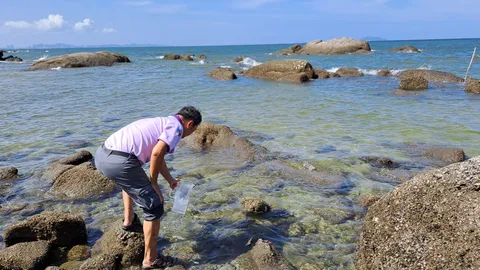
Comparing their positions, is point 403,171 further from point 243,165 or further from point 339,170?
point 243,165

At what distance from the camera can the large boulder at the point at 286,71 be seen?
22766 millimetres

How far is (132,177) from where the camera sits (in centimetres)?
399

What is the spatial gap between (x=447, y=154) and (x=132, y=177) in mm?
6434

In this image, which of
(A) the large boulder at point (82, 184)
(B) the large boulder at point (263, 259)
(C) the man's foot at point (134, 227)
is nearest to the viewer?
(B) the large boulder at point (263, 259)

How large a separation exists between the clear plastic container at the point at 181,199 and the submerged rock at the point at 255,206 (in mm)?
902

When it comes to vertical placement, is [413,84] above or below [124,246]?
above

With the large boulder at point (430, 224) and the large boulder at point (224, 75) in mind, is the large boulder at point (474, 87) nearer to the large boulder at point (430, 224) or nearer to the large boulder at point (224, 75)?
the large boulder at point (224, 75)

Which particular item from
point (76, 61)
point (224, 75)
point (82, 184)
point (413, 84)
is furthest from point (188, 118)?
point (76, 61)

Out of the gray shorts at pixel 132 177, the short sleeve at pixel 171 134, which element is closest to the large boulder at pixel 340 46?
the short sleeve at pixel 171 134

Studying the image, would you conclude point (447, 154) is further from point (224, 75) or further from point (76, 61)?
point (76, 61)

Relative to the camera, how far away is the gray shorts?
395 cm

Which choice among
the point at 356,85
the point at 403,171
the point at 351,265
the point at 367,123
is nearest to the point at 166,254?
the point at 351,265

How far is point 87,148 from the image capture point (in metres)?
9.02

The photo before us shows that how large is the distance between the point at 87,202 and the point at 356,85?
16652 millimetres
